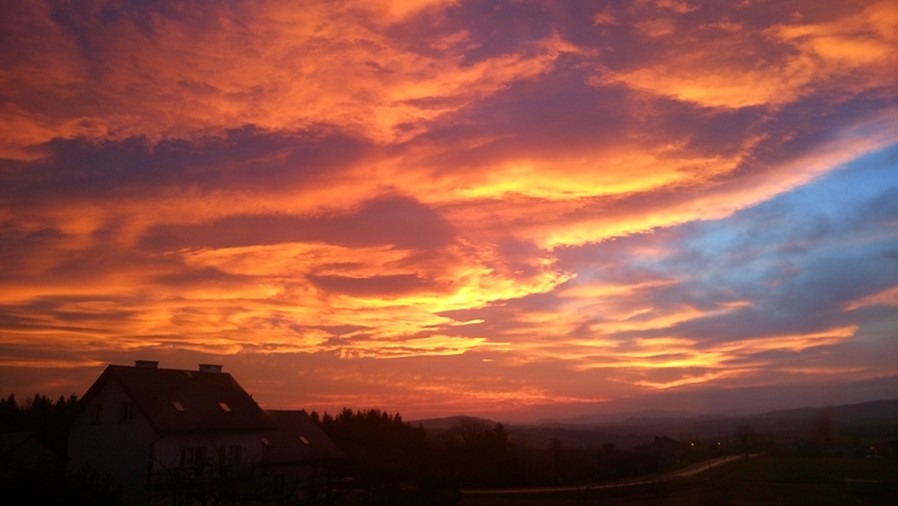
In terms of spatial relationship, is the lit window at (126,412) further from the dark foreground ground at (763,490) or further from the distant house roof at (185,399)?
the dark foreground ground at (763,490)

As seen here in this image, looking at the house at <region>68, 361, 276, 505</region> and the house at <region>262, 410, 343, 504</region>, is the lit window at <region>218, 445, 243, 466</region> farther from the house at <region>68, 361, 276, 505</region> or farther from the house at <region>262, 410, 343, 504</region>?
the house at <region>262, 410, 343, 504</region>

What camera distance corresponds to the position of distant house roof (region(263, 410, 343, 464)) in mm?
37750

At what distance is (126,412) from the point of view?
109ft

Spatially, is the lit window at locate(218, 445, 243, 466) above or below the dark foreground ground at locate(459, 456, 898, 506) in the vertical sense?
above

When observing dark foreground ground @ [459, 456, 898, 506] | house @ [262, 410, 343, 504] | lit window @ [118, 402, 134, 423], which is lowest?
dark foreground ground @ [459, 456, 898, 506]

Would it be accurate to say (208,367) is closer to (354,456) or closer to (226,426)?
(226,426)

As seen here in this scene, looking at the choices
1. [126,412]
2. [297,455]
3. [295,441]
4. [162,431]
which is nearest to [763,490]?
[297,455]

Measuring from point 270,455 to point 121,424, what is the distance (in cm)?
840

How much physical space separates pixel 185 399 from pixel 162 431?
3.87 metres

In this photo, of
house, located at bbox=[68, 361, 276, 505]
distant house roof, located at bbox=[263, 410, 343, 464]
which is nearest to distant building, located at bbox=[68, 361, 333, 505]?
house, located at bbox=[68, 361, 276, 505]

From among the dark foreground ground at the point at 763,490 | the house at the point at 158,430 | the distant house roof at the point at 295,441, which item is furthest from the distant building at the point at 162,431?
the dark foreground ground at the point at 763,490

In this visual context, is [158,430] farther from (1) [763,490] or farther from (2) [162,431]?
(1) [763,490]

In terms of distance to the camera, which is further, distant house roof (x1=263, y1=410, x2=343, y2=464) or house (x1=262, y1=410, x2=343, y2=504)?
distant house roof (x1=263, y1=410, x2=343, y2=464)

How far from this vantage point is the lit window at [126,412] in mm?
32984
